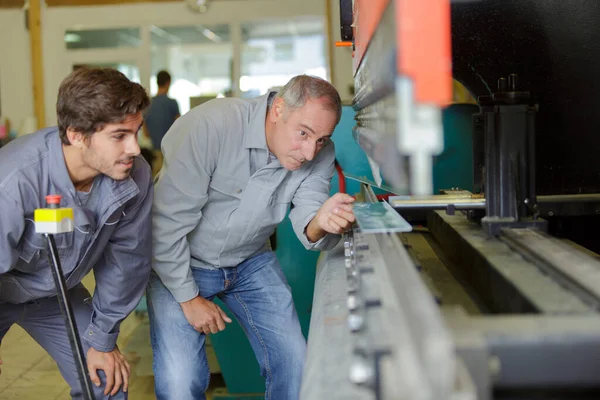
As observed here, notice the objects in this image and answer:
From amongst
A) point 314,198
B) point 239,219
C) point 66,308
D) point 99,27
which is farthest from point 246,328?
point 99,27

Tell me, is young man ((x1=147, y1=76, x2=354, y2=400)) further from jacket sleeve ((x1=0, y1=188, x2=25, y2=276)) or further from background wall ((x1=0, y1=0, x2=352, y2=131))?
background wall ((x1=0, y1=0, x2=352, y2=131))

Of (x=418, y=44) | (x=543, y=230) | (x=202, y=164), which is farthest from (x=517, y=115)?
(x=202, y=164)

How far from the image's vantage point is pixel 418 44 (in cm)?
84

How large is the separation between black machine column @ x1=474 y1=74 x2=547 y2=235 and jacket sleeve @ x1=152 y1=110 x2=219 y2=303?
0.88 m

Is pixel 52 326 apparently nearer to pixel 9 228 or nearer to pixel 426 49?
pixel 9 228

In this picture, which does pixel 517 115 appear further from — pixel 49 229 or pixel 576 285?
pixel 49 229

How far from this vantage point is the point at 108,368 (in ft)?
6.73

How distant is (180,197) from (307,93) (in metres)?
0.48

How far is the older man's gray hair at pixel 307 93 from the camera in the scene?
201 cm

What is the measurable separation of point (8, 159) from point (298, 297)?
146 centimetres

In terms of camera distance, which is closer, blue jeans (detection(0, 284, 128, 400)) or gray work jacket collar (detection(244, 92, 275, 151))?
blue jeans (detection(0, 284, 128, 400))

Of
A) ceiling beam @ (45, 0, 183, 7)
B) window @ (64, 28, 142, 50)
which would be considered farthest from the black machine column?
window @ (64, 28, 142, 50)

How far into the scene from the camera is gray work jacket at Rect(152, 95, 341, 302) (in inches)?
81.7

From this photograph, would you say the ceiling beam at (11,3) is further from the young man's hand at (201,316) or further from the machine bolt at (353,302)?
the machine bolt at (353,302)
